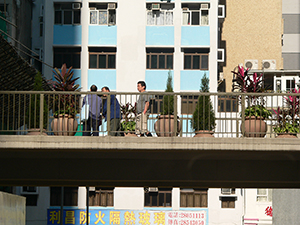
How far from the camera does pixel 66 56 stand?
1581 inches

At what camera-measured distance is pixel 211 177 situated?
53.9 ft

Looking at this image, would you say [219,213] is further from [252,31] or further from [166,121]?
[166,121]

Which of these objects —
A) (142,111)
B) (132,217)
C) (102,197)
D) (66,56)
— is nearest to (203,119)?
(142,111)

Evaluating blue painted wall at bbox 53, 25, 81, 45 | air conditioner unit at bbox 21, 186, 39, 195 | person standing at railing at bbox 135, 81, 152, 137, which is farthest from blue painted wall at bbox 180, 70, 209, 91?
person standing at railing at bbox 135, 81, 152, 137

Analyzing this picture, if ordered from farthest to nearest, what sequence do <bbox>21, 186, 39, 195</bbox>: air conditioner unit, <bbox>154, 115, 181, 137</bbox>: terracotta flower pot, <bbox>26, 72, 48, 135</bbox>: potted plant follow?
<bbox>21, 186, 39, 195</bbox>: air conditioner unit, <bbox>154, 115, 181, 137</bbox>: terracotta flower pot, <bbox>26, 72, 48, 135</bbox>: potted plant

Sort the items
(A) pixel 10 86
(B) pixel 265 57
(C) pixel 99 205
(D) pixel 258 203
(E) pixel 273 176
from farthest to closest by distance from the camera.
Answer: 1. (B) pixel 265 57
2. (D) pixel 258 203
3. (C) pixel 99 205
4. (A) pixel 10 86
5. (E) pixel 273 176

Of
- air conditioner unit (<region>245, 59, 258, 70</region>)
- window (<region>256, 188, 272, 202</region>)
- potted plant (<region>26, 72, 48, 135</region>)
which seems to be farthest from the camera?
air conditioner unit (<region>245, 59, 258, 70</region>)

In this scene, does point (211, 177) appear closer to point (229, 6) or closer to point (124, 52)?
point (124, 52)

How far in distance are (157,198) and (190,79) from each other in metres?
7.66

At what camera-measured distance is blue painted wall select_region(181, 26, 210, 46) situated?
39.8 meters

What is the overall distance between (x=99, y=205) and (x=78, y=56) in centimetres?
944

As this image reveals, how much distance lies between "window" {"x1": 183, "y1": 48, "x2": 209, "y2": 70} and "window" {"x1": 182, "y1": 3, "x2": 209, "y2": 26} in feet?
5.88

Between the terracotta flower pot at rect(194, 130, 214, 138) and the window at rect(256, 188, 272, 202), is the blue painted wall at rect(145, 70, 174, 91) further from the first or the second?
the terracotta flower pot at rect(194, 130, 214, 138)

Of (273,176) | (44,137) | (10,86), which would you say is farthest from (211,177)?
(10,86)
